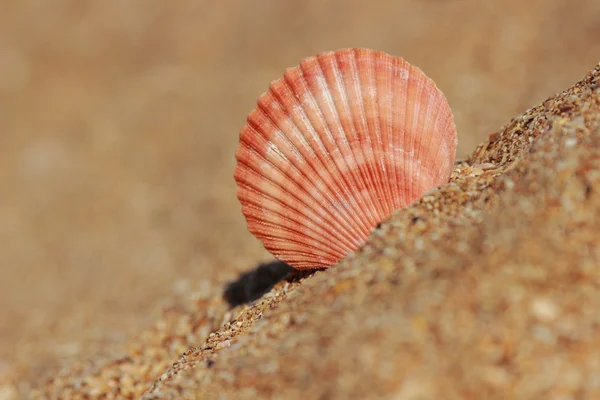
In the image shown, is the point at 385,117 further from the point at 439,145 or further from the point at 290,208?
the point at 290,208

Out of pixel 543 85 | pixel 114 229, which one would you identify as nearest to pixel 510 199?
pixel 543 85

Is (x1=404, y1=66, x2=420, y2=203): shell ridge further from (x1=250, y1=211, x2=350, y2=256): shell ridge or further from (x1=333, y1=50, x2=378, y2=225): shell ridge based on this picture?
(x1=250, y1=211, x2=350, y2=256): shell ridge

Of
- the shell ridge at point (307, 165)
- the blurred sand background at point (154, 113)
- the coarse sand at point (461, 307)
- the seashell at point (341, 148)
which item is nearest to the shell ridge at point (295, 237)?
the seashell at point (341, 148)

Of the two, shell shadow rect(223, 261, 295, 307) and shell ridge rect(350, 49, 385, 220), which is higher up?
shell shadow rect(223, 261, 295, 307)

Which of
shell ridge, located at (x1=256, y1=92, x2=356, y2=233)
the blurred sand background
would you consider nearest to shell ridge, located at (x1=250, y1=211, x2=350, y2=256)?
shell ridge, located at (x1=256, y1=92, x2=356, y2=233)

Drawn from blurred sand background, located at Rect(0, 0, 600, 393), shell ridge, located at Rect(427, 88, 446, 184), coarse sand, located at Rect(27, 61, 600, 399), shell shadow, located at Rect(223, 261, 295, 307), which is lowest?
coarse sand, located at Rect(27, 61, 600, 399)

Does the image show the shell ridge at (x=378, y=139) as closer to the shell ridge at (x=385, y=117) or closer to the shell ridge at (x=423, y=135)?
the shell ridge at (x=385, y=117)

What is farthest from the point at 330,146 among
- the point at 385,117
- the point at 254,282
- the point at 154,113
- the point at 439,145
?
the point at 154,113
